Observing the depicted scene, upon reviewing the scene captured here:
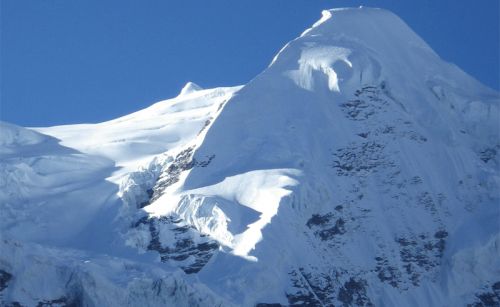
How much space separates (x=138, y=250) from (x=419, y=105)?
1434 inches

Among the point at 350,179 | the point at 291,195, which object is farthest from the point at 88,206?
the point at 350,179

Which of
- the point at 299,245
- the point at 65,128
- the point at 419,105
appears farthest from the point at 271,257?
the point at 65,128

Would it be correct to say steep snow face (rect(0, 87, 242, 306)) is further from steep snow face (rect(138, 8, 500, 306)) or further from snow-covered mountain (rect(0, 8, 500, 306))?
steep snow face (rect(138, 8, 500, 306))

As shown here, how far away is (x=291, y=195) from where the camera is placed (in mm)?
125188

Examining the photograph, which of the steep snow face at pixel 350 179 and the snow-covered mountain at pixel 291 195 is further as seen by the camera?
the steep snow face at pixel 350 179

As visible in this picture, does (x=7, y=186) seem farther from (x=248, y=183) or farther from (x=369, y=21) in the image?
(x=369, y=21)

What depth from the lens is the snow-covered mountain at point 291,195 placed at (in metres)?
115

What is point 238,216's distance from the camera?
405 ft

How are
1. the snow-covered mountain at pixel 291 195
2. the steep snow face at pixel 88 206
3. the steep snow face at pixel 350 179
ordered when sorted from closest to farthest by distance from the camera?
the steep snow face at pixel 88 206, the snow-covered mountain at pixel 291 195, the steep snow face at pixel 350 179

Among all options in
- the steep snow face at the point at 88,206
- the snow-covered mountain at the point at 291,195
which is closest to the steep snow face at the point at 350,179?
the snow-covered mountain at the point at 291,195

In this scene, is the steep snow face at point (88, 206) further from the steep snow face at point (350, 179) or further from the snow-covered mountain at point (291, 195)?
the steep snow face at point (350, 179)

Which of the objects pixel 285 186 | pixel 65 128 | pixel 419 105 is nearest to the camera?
pixel 285 186

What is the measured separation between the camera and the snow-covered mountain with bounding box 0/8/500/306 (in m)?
115

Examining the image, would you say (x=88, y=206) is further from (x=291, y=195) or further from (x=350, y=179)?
(x=350, y=179)
